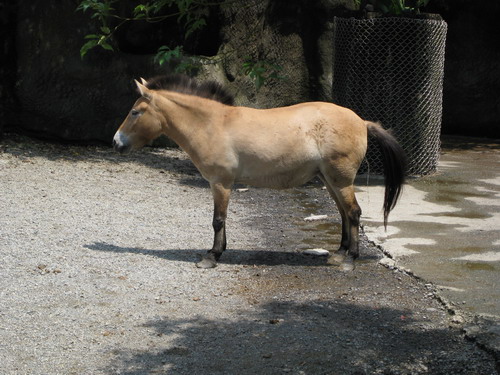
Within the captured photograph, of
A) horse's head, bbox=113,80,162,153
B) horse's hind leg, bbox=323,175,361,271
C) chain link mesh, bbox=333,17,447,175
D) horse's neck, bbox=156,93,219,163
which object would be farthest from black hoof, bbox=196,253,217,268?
chain link mesh, bbox=333,17,447,175

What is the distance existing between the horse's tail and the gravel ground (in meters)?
0.56

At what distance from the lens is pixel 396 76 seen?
1041 centimetres

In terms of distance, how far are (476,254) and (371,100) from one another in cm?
404

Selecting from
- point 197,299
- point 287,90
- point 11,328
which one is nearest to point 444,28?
point 287,90

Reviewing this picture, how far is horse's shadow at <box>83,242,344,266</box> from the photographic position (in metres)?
6.66

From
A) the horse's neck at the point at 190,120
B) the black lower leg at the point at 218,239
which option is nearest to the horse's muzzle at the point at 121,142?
the horse's neck at the point at 190,120

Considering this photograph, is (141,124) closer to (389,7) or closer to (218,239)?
(218,239)

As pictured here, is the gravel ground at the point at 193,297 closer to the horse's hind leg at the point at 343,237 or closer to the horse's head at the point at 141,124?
the horse's hind leg at the point at 343,237

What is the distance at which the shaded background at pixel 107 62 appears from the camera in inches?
465

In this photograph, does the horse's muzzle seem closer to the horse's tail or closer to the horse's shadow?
the horse's shadow

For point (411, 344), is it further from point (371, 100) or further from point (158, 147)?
point (158, 147)

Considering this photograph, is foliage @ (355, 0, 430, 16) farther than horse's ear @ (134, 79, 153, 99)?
Yes

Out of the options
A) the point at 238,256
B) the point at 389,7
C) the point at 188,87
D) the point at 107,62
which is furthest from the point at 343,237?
the point at 107,62

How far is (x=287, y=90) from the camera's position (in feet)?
39.7
